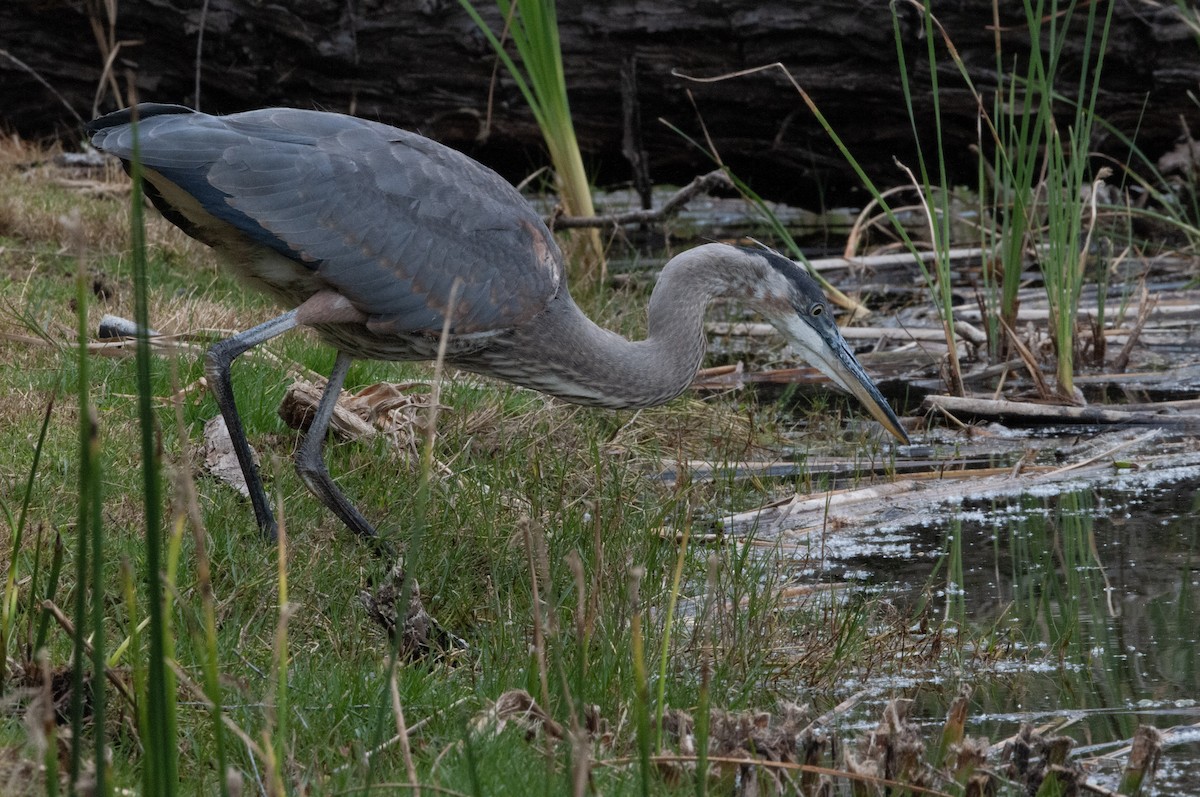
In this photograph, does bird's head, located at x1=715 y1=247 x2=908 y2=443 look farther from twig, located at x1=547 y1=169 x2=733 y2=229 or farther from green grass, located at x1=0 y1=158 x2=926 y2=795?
twig, located at x1=547 y1=169 x2=733 y2=229

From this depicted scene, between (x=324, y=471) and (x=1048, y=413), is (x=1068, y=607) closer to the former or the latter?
(x=1048, y=413)

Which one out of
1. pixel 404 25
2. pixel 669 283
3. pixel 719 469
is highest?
pixel 404 25

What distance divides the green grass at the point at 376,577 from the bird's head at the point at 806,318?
0.55 m

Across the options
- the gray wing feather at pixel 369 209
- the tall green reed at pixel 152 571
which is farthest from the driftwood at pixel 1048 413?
the tall green reed at pixel 152 571

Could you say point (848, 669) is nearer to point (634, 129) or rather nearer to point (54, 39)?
point (634, 129)

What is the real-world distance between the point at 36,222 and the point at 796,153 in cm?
495

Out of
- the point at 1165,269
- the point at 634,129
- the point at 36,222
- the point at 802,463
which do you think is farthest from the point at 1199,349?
the point at 36,222

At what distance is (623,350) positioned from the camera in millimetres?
5004

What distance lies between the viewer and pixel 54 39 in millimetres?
8977

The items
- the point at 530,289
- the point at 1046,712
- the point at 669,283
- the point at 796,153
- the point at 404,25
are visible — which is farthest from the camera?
the point at 796,153

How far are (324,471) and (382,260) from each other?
0.71 m

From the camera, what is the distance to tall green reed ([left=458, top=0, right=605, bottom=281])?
21.3 feet

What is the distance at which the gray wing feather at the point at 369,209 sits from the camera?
14.6 feet

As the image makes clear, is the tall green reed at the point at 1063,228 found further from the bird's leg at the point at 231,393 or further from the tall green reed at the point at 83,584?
the tall green reed at the point at 83,584
